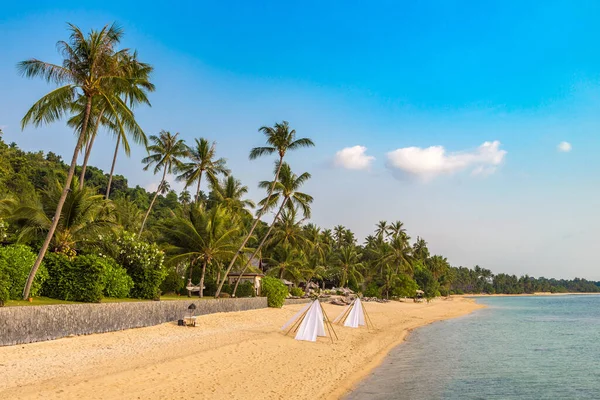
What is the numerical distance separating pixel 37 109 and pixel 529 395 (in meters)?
19.5

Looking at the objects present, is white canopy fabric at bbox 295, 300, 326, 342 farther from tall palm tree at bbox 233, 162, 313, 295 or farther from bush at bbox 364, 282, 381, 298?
bush at bbox 364, 282, 381, 298

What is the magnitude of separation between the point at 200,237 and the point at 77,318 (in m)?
14.8

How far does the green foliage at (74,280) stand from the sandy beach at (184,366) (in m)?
2.48

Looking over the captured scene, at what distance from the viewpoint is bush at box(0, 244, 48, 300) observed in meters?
15.4

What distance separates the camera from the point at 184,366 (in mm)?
13031

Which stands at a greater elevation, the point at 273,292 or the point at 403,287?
the point at 403,287

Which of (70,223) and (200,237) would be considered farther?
(200,237)

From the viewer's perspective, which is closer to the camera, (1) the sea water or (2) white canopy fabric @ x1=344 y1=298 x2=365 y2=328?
(1) the sea water

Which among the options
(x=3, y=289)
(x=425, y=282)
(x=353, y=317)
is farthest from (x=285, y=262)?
(x=425, y=282)

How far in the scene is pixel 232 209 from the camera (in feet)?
143

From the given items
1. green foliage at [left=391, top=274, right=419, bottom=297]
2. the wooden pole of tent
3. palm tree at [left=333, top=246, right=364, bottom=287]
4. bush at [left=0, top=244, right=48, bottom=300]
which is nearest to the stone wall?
bush at [left=0, top=244, right=48, bottom=300]

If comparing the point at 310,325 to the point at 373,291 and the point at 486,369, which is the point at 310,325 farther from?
the point at 373,291

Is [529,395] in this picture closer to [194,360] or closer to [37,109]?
[194,360]

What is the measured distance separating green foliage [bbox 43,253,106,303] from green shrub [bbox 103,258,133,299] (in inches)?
66.8
